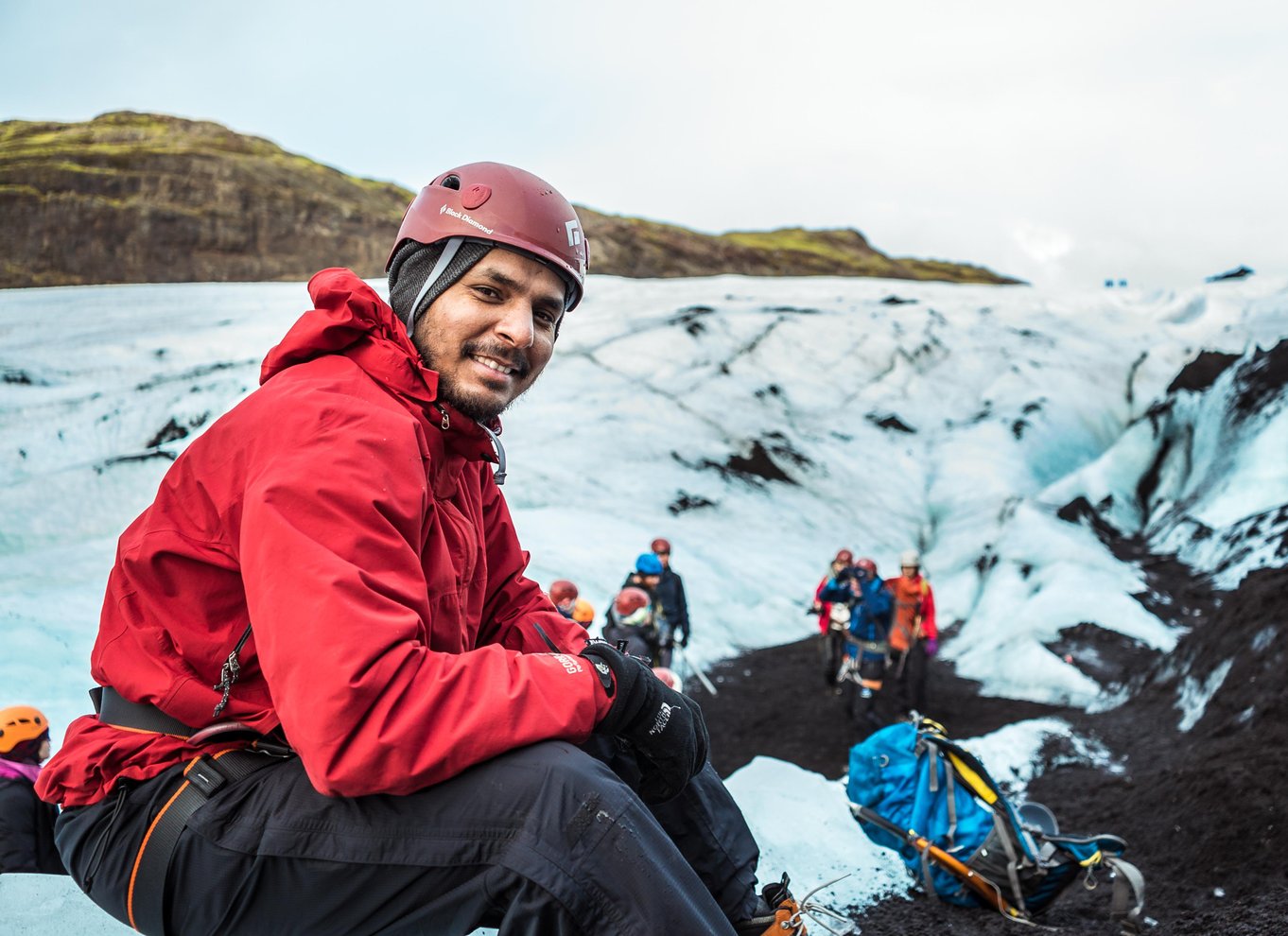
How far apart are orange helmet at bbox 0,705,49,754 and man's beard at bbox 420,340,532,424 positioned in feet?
12.0

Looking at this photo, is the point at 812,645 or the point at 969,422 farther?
the point at 969,422

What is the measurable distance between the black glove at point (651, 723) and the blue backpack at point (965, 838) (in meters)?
3.08

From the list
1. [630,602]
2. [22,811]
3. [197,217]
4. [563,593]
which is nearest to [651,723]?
[22,811]

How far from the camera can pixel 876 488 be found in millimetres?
22531

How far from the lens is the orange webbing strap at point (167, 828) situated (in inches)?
71.1

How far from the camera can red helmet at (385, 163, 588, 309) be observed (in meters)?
2.29

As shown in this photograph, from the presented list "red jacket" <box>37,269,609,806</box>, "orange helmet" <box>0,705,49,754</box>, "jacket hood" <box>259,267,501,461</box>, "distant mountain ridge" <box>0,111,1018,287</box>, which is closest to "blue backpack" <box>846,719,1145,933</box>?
"red jacket" <box>37,269,609,806</box>

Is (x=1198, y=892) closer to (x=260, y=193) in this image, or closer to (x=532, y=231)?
(x=532, y=231)

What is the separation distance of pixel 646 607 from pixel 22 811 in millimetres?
5613

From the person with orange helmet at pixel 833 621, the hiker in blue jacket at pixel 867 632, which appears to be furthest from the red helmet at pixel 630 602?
the hiker in blue jacket at pixel 867 632

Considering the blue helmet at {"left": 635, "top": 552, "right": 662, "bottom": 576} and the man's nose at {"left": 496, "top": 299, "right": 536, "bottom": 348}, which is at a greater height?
the man's nose at {"left": 496, "top": 299, "right": 536, "bottom": 348}

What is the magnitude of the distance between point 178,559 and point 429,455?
20.9 inches

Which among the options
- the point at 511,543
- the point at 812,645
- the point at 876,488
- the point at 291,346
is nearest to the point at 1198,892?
the point at 511,543

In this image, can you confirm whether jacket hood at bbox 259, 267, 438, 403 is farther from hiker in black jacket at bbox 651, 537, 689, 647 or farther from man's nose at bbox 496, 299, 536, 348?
hiker in black jacket at bbox 651, 537, 689, 647
